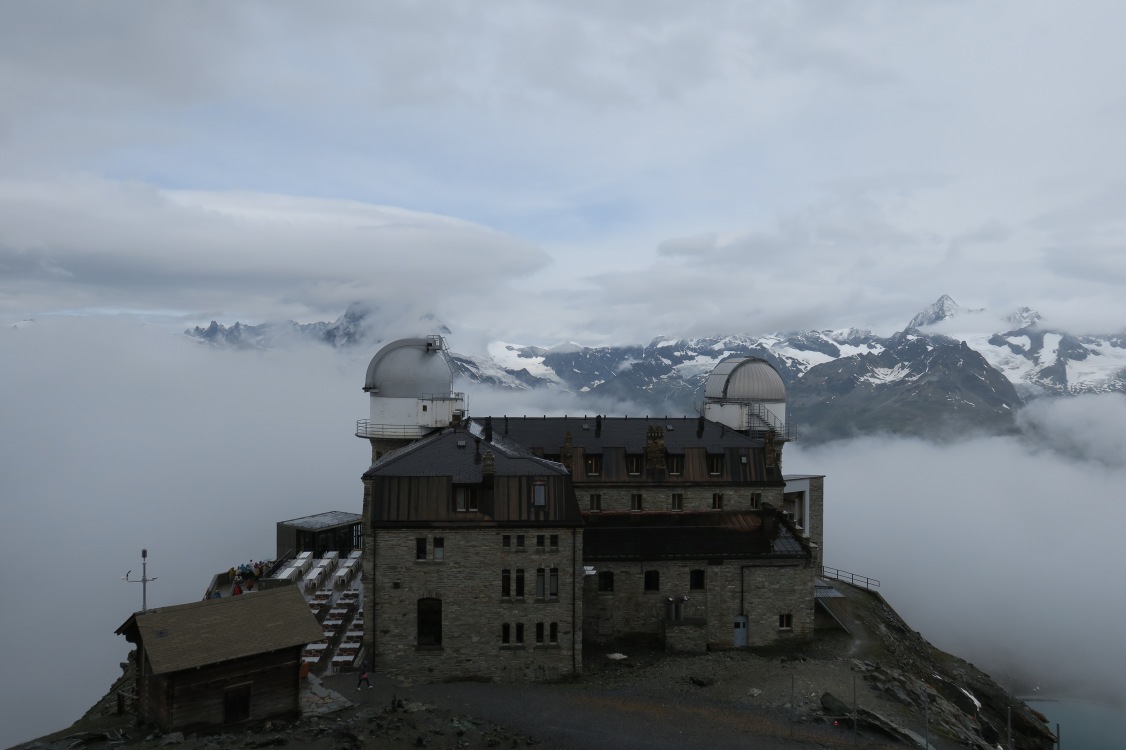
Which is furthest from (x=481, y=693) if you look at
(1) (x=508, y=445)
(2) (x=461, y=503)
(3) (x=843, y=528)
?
(3) (x=843, y=528)

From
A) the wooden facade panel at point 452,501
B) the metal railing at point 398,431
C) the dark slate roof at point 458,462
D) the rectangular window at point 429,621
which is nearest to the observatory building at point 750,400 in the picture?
the metal railing at point 398,431

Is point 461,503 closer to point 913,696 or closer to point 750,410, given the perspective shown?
point 913,696

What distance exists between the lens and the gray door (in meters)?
43.2

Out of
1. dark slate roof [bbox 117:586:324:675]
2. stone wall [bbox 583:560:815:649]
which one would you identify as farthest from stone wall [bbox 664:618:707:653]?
dark slate roof [bbox 117:586:324:675]

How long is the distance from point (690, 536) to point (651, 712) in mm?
14200

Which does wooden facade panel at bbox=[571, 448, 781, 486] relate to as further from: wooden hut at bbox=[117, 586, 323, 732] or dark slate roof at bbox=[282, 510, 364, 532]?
dark slate roof at bbox=[282, 510, 364, 532]

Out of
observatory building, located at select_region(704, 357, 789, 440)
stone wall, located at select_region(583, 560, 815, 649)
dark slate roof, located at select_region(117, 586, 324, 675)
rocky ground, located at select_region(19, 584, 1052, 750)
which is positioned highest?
observatory building, located at select_region(704, 357, 789, 440)

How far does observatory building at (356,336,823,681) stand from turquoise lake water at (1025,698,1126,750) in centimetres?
3298

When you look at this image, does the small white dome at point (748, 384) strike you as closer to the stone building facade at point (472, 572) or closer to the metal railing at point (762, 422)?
the metal railing at point (762, 422)

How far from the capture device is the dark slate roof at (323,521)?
6279 centimetres

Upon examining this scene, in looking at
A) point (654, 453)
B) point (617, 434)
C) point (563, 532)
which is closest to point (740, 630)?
point (654, 453)

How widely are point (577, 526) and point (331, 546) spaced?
3286cm

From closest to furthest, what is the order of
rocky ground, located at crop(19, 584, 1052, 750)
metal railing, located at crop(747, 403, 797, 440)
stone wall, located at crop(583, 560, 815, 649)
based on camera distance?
rocky ground, located at crop(19, 584, 1052, 750) → stone wall, located at crop(583, 560, 815, 649) → metal railing, located at crop(747, 403, 797, 440)

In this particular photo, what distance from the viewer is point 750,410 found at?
199 ft
